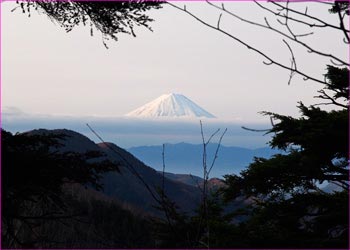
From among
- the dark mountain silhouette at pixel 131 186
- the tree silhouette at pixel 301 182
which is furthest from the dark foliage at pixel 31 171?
the dark mountain silhouette at pixel 131 186

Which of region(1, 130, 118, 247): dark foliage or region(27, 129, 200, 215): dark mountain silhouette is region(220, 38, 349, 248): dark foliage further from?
region(27, 129, 200, 215): dark mountain silhouette

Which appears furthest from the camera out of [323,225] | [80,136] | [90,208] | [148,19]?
[80,136]

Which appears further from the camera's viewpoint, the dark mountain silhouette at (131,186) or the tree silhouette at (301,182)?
the dark mountain silhouette at (131,186)

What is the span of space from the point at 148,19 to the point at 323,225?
4.50m

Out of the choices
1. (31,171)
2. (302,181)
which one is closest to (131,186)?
(302,181)

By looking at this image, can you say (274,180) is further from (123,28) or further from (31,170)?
(31,170)

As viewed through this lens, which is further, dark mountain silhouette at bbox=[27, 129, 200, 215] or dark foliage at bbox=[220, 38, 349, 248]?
dark mountain silhouette at bbox=[27, 129, 200, 215]

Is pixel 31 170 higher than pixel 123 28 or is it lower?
lower

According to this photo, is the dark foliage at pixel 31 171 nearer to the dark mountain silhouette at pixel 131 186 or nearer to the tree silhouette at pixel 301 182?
the tree silhouette at pixel 301 182

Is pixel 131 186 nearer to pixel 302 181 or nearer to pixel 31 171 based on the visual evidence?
pixel 302 181

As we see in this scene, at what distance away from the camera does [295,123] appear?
381 inches

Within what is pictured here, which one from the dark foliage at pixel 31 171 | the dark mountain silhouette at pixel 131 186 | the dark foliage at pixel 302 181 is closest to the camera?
the dark foliage at pixel 31 171

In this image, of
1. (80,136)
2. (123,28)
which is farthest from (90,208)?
(80,136)

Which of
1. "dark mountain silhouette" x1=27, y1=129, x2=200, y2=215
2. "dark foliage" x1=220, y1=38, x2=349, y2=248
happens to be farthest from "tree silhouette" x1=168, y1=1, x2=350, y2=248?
"dark mountain silhouette" x1=27, y1=129, x2=200, y2=215
